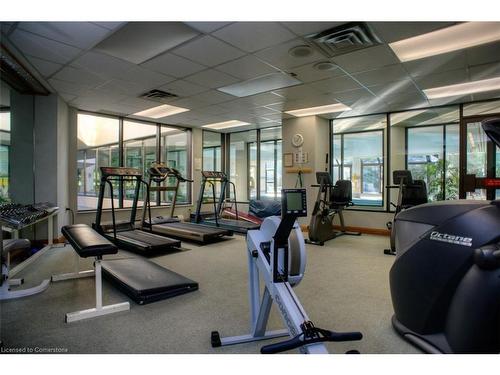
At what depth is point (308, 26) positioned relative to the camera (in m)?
2.95

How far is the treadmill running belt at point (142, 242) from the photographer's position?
186 inches

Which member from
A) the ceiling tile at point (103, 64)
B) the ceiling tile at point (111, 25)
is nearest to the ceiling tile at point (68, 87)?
the ceiling tile at point (103, 64)

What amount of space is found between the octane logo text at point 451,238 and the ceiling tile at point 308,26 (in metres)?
2.14

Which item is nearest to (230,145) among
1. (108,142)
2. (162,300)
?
(108,142)

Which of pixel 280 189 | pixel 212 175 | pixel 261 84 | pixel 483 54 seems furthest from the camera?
pixel 212 175

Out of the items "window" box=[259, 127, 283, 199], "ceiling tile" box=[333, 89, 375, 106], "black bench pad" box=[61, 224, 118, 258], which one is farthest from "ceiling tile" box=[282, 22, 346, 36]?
"window" box=[259, 127, 283, 199]

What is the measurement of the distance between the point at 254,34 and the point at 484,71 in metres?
3.33

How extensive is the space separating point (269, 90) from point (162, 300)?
3.71 m

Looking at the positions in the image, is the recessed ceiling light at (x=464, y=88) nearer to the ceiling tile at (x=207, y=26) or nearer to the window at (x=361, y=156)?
the window at (x=361, y=156)

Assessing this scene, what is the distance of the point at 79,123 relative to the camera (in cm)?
667

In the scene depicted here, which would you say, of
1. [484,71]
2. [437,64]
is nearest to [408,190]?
[484,71]

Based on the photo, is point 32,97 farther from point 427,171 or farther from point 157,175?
point 427,171

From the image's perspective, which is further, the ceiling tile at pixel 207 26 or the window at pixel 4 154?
the window at pixel 4 154

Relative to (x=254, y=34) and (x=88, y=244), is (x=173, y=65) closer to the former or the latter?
(x=254, y=34)
